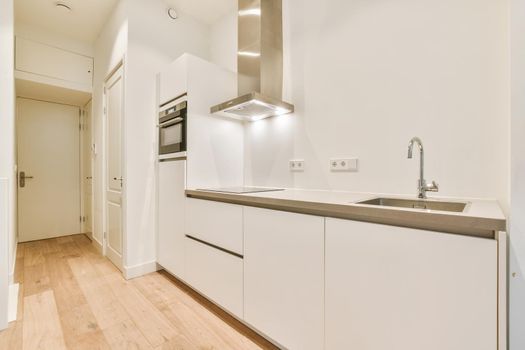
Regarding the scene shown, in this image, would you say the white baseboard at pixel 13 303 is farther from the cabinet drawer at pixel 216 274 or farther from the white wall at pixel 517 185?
the white wall at pixel 517 185

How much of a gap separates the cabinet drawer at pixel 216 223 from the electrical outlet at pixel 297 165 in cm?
68

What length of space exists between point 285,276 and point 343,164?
87cm

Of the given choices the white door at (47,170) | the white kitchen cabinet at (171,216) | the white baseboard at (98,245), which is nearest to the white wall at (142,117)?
the white kitchen cabinet at (171,216)

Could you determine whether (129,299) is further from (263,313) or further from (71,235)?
(71,235)

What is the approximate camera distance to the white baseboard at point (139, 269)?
2.32 m

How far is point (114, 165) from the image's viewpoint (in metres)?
2.72

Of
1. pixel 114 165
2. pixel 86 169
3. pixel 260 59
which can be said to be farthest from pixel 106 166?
pixel 260 59

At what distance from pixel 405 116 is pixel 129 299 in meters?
2.39

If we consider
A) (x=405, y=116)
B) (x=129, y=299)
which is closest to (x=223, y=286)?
(x=129, y=299)

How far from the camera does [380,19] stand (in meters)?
1.54

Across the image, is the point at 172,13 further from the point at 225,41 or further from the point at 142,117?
the point at 142,117

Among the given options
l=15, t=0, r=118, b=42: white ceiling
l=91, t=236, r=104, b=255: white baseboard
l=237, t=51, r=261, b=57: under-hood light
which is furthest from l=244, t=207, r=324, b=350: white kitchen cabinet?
l=15, t=0, r=118, b=42: white ceiling

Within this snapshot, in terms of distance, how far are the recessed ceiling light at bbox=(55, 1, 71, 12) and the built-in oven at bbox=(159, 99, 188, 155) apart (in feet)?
5.44

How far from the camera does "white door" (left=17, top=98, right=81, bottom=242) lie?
360 cm
